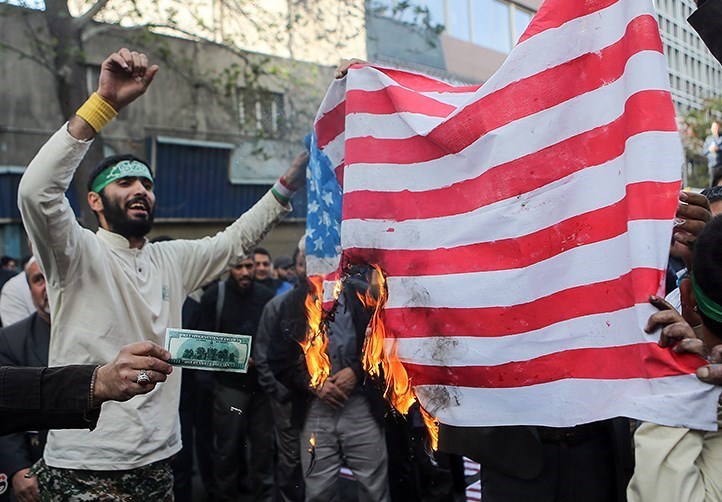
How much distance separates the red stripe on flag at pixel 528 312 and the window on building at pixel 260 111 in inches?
362

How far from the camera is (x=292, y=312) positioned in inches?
191

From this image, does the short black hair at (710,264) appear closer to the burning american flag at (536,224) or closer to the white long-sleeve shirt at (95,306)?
the burning american flag at (536,224)

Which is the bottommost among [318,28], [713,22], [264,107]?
[713,22]

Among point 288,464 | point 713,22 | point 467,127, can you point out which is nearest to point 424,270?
point 467,127

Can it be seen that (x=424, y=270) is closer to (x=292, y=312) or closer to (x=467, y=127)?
(x=467, y=127)

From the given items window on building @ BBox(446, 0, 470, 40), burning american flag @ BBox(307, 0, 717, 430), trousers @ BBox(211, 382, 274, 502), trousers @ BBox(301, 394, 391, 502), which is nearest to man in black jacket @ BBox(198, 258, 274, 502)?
trousers @ BBox(211, 382, 274, 502)

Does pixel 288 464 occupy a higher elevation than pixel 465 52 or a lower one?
lower

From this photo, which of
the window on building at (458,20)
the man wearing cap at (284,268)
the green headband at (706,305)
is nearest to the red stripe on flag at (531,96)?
the green headband at (706,305)

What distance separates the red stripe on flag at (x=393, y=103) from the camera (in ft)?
9.76

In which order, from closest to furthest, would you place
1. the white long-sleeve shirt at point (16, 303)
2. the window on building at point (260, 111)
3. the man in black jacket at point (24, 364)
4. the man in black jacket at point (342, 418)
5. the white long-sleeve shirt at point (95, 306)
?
→ the white long-sleeve shirt at point (95, 306) < the man in black jacket at point (24, 364) < the man in black jacket at point (342, 418) < the white long-sleeve shirt at point (16, 303) < the window on building at point (260, 111)

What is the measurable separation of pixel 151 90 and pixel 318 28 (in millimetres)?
4707

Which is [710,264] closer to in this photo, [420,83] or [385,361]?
[385,361]

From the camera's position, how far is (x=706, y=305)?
6.36 ft

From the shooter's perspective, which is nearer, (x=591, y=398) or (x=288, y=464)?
(x=591, y=398)
